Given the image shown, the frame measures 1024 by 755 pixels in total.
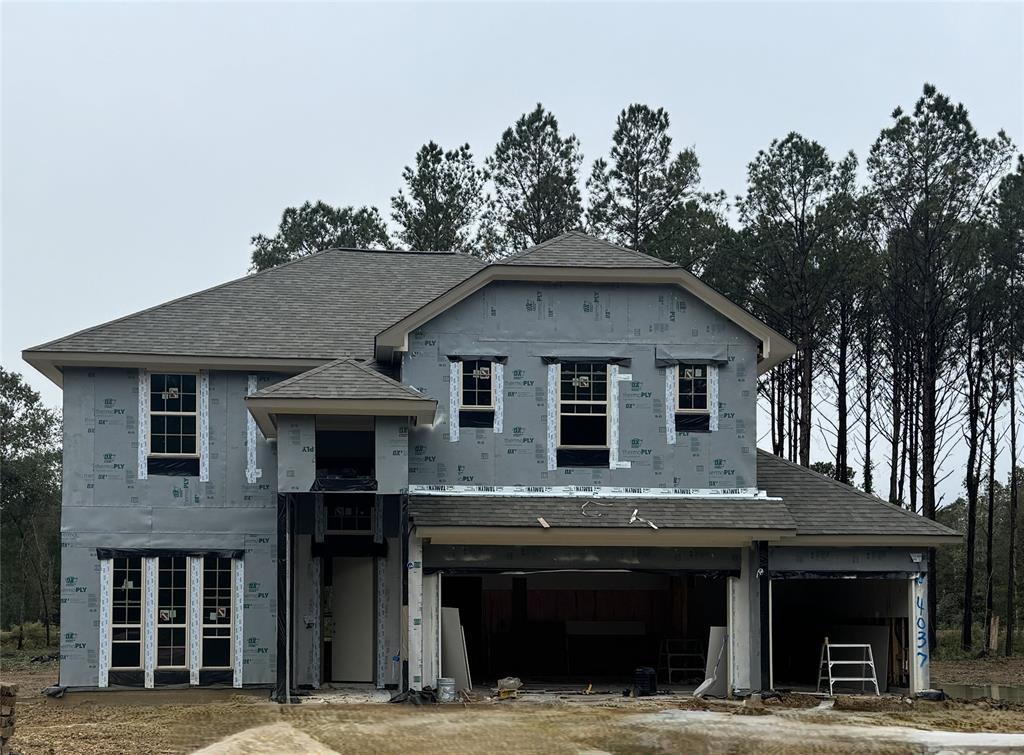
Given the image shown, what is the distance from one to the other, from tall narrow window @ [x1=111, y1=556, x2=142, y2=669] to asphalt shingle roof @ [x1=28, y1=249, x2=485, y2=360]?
12.7 feet

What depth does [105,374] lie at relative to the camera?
25953 mm

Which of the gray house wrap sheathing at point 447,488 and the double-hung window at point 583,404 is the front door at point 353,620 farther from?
the double-hung window at point 583,404

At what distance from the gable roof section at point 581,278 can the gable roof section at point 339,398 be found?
1.46m

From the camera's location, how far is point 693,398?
85.0ft

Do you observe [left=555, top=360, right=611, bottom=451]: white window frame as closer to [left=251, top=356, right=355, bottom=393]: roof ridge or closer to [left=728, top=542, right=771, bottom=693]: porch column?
[left=728, top=542, right=771, bottom=693]: porch column

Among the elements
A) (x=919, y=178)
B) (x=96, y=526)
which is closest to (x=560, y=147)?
(x=919, y=178)

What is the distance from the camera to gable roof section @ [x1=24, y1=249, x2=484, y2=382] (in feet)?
85.1

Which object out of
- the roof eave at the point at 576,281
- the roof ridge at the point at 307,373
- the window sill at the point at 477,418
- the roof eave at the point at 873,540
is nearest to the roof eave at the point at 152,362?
the roof ridge at the point at 307,373

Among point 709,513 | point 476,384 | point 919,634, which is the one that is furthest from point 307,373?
point 919,634

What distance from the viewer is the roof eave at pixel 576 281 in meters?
25.2

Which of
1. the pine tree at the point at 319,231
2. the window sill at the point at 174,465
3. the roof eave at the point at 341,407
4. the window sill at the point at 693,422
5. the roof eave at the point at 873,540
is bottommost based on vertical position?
the roof eave at the point at 873,540

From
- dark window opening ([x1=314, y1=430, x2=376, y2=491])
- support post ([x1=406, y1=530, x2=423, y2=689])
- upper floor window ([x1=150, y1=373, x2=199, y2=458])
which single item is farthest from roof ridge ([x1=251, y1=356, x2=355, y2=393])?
support post ([x1=406, y1=530, x2=423, y2=689])

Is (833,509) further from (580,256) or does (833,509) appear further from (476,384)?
(476,384)

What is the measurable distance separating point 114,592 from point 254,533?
2628 mm
